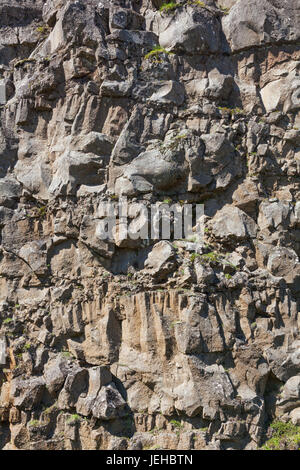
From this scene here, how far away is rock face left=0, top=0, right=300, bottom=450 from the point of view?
10672 millimetres

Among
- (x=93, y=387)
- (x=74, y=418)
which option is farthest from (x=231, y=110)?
(x=74, y=418)

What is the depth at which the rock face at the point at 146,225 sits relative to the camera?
1067 centimetres

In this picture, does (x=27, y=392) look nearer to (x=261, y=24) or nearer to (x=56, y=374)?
(x=56, y=374)

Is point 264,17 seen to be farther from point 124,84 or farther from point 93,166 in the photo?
point 93,166

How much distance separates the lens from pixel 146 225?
11656 mm

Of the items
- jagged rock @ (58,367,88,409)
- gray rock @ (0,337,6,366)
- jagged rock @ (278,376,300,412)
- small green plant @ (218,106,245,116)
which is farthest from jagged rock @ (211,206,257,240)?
gray rock @ (0,337,6,366)

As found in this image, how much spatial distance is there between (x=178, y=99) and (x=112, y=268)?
4.79m

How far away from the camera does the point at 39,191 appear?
1270 centimetres

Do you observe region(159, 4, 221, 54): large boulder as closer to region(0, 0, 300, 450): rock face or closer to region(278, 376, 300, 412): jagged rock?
region(0, 0, 300, 450): rock face

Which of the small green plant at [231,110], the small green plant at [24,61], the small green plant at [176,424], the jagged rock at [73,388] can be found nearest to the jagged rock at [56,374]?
the jagged rock at [73,388]

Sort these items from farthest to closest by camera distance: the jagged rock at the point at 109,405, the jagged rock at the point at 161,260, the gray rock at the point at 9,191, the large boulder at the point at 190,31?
the large boulder at the point at 190,31 → the gray rock at the point at 9,191 → the jagged rock at the point at 161,260 → the jagged rock at the point at 109,405

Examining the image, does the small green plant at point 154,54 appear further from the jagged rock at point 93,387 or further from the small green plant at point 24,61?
the jagged rock at point 93,387

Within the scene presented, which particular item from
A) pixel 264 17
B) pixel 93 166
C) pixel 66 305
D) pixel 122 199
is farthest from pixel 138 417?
pixel 264 17
